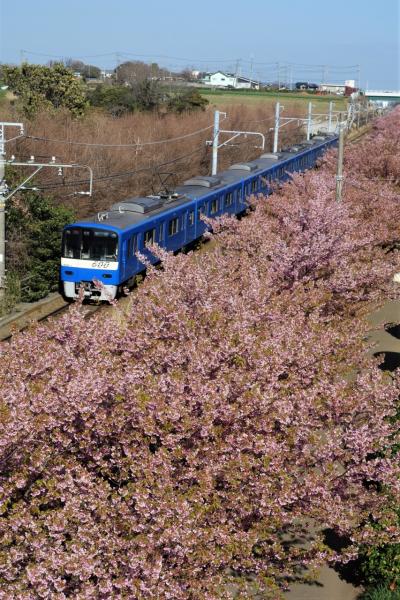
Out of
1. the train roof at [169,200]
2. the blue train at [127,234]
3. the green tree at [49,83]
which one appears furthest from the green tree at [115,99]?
the blue train at [127,234]

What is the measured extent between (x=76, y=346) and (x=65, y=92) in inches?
1874

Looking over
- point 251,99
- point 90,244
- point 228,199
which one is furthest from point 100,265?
point 251,99

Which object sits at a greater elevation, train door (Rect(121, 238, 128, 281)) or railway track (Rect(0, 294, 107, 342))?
train door (Rect(121, 238, 128, 281))

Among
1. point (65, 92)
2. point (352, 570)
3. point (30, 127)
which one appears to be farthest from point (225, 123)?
point (352, 570)

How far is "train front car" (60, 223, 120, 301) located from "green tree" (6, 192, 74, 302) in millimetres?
1838

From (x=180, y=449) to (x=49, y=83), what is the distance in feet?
167

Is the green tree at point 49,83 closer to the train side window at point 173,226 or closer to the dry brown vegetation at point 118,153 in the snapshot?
the dry brown vegetation at point 118,153

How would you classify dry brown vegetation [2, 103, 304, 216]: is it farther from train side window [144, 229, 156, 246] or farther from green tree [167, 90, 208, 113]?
green tree [167, 90, 208, 113]

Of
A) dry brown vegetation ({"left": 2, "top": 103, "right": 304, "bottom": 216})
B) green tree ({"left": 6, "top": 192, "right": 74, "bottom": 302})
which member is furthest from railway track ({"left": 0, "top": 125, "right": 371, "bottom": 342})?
dry brown vegetation ({"left": 2, "top": 103, "right": 304, "bottom": 216})

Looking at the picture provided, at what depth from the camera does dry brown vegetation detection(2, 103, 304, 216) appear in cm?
3262

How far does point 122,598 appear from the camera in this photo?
22.7 ft

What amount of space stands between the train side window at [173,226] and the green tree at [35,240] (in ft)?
10.1

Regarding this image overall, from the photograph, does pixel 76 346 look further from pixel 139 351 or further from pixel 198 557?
pixel 198 557

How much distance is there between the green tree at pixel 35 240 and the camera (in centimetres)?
2423
